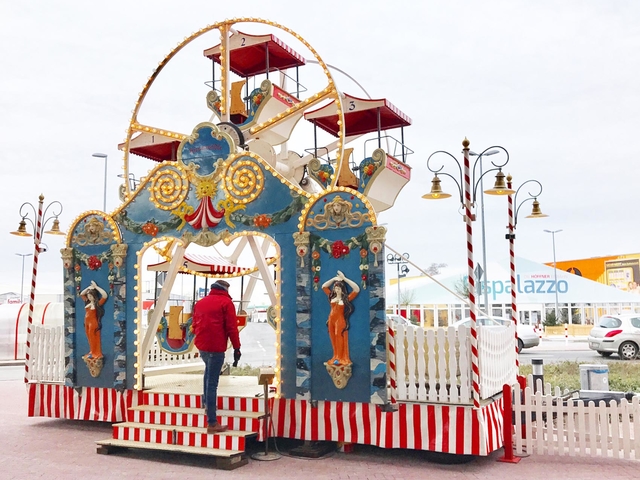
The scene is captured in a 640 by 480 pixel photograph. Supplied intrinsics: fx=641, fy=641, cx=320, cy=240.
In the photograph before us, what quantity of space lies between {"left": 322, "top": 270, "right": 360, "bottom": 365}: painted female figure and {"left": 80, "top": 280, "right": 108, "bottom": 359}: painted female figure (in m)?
4.07

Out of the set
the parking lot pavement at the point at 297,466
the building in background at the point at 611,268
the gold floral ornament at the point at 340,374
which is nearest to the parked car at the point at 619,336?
the parking lot pavement at the point at 297,466

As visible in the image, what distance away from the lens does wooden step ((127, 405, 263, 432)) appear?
841 cm

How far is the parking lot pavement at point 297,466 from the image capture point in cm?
731

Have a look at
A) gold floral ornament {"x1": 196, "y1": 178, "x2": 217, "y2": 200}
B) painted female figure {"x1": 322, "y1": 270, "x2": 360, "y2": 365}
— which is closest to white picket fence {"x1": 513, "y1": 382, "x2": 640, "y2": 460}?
painted female figure {"x1": 322, "y1": 270, "x2": 360, "y2": 365}

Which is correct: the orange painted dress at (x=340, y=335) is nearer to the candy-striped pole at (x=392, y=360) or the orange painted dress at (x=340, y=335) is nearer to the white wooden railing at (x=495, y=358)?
the candy-striped pole at (x=392, y=360)

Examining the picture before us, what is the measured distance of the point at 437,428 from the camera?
25.4 ft

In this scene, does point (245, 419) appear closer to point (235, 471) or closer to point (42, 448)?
point (235, 471)

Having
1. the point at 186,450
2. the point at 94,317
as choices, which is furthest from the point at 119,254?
the point at 186,450

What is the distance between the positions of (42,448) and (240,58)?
23.6ft

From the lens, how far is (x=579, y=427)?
7934mm

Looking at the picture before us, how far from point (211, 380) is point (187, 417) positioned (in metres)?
0.95

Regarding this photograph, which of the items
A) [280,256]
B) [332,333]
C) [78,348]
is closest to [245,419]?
[332,333]

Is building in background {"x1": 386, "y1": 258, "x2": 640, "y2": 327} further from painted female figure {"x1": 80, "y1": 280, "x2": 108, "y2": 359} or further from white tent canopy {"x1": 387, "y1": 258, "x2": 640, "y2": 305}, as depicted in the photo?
painted female figure {"x1": 80, "y1": 280, "x2": 108, "y2": 359}

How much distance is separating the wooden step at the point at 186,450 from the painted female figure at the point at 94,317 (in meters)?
2.01
